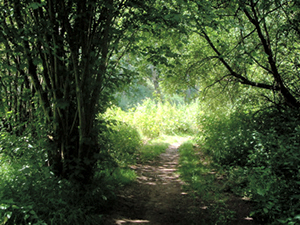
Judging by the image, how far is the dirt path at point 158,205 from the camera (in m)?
3.75

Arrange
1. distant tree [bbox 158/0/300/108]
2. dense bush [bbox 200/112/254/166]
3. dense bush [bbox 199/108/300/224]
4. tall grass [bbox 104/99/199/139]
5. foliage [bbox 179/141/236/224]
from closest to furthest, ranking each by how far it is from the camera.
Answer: dense bush [bbox 199/108/300/224] < foliage [bbox 179/141/236/224] < distant tree [bbox 158/0/300/108] < dense bush [bbox 200/112/254/166] < tall grass [bbox 104/99/199/139]

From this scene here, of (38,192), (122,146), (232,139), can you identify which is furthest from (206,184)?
(38,192)

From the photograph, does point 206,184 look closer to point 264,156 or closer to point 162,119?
point 264,156

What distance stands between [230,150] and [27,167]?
4.79 m

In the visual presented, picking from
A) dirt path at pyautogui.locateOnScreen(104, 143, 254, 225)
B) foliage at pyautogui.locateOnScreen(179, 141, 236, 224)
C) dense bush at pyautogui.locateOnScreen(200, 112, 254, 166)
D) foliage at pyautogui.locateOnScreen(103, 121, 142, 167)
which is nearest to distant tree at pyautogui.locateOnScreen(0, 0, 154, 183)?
dirt path at pyautogui.locateOnScreen(104, 143, 254, 225)

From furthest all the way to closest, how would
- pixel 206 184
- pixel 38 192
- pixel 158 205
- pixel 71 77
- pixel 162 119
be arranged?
1. pixel 162 119
2. pixel 206 184
3. pixel 158 205
4. pixel 71 77
5. pixel 38 192

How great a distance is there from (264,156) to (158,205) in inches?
91.5

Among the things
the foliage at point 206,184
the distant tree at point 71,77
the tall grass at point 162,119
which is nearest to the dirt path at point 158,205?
the foliage at point 206,184

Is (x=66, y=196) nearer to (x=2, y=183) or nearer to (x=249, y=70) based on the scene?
(x=2, y=183)

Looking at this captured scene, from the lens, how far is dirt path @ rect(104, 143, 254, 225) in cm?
375

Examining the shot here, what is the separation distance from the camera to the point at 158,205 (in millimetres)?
4512

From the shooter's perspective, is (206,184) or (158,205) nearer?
(158,205)

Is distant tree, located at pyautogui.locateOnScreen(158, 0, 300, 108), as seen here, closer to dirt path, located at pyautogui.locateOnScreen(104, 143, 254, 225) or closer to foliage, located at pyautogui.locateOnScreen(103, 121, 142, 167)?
foliage, located at pyautogui.locateOnScreen(103, 121, 142, 167)

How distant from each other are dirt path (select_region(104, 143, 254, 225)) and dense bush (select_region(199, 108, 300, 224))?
508 millimetres
